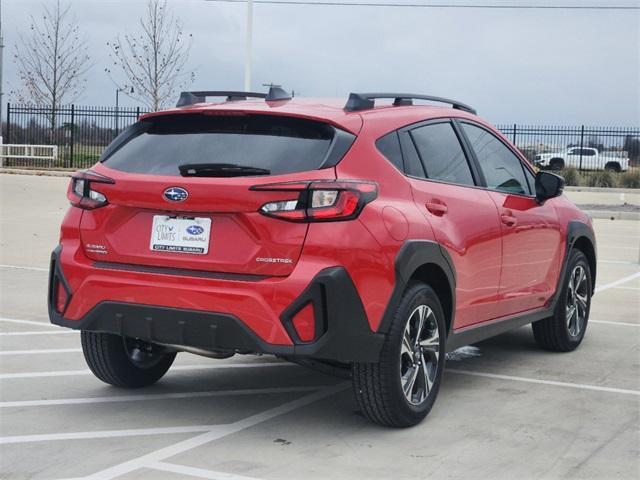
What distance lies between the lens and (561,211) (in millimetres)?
7746

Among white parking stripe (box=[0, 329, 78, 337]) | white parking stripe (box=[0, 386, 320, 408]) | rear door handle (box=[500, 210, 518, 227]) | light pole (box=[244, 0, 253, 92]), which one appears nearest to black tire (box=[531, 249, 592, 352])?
rear door handle (box=[500, 210, 518, 227])

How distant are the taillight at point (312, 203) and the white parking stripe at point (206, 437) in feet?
3.92

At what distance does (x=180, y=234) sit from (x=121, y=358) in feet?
4.27

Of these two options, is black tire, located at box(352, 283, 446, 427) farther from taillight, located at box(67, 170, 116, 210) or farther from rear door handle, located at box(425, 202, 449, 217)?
taillight, located at box(67, 170, 116, 210)

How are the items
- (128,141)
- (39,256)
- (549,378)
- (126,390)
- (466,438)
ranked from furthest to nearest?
1. (39,256)
2. (549,378)
3. (126,390)
4. (128,141)
5. (466,438)

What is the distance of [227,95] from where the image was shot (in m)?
6.36

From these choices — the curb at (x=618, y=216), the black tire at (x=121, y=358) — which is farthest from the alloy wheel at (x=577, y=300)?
the curb at (x=618, y=216)

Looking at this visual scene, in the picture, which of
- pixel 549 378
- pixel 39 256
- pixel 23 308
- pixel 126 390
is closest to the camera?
pixel 126 390

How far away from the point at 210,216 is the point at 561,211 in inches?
133

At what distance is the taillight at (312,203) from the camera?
5.11 meters

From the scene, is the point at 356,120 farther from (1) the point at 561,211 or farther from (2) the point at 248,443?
(1) the point at 561,211

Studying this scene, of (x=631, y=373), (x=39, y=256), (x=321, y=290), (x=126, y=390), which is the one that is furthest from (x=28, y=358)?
(x=39, y=256)

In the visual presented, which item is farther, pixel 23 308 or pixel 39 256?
pixel 39 256

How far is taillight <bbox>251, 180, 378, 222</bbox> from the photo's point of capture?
5.11 metres
